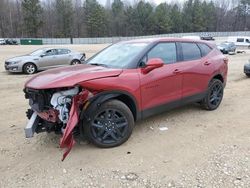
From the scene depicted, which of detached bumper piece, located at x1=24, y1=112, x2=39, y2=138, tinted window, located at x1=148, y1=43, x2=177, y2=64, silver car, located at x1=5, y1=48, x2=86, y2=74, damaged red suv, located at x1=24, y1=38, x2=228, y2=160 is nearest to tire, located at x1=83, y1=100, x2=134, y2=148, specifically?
damaged red suv, located at x1=24, y1=38, x2=228, y2=160

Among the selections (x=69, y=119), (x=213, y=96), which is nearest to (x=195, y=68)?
(x=213, y=96)

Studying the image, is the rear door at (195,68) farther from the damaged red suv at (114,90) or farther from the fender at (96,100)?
the fender at (96,100)

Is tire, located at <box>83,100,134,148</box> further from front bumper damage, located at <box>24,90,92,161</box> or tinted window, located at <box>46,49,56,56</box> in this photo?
tinted window, located at <box>46,49,56,56</box>

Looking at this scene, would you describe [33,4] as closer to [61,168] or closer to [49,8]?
[49,8]

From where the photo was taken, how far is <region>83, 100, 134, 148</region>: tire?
4227 mm

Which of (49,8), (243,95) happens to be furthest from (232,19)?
(243,95)

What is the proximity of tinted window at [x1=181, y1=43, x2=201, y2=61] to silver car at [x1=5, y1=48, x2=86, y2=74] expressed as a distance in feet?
25.9

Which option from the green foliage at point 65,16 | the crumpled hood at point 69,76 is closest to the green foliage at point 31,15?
the green foliage at point 65,16

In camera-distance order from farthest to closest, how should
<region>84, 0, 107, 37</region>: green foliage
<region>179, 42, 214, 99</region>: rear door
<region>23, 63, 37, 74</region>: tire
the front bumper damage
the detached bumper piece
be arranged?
<region>84, 0, 107, 37</region>: green foliage → <region>23, 63, 37, 74</region>: tire → <region>179, 42, 214, 99</region>: rear door → the detached bumper piece → the front bumper damage

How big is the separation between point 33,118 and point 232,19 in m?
108

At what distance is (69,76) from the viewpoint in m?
4.16

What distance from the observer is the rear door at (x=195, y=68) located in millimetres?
5504

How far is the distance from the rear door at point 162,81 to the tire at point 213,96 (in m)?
1.00

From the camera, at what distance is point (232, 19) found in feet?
334
